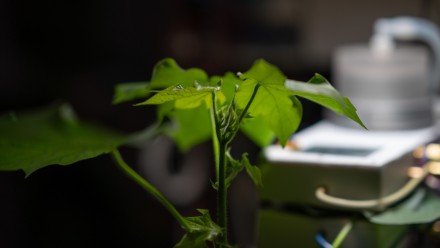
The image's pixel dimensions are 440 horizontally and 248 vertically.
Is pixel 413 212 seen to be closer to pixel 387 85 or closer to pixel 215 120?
pixel 215 120

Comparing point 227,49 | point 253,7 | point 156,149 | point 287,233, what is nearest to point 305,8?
point 253,7

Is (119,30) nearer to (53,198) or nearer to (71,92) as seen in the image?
(71,92)

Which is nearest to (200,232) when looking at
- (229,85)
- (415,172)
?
(229,85)

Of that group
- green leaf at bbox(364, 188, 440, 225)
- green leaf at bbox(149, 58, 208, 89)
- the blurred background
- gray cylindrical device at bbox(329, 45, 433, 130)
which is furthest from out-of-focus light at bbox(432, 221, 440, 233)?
the blurred background

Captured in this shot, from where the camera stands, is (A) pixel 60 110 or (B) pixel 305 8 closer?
(A) pixel 60 110

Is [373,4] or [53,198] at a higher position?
[373,4]

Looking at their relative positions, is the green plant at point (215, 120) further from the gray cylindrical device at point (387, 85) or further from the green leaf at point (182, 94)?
the gray cylindrical device at point (387, 85)

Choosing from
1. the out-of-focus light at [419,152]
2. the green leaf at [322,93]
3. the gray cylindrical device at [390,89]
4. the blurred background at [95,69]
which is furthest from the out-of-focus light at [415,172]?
the blurred background at [95,69]

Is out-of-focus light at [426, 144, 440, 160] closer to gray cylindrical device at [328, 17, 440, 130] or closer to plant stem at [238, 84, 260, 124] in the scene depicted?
gray cylindrical device at [328, 17, 440, 130]
